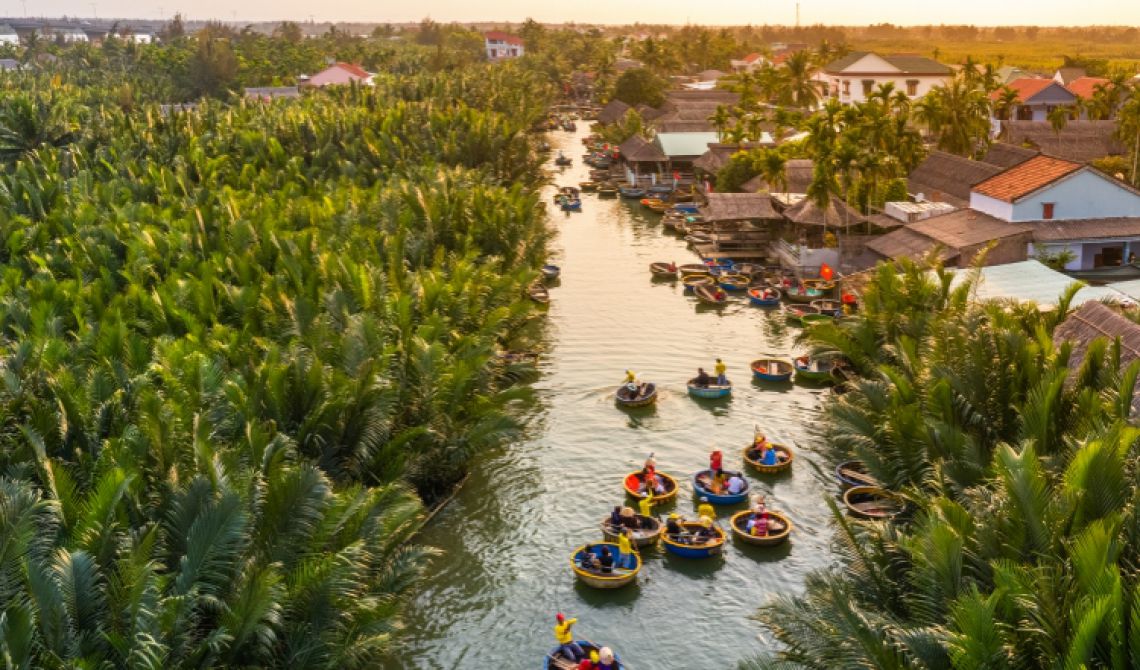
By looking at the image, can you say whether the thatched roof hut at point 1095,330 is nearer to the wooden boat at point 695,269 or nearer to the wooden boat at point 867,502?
the wooden boat at point 867,502

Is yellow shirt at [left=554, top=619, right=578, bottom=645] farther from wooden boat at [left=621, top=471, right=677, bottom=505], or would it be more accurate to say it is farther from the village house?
the village house

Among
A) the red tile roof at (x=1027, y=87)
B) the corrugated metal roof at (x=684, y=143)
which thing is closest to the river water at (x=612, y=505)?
the corrugated metal roof at (x=684, y=143)

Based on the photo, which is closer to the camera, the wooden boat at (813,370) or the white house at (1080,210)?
the wooden boat at (813,370)

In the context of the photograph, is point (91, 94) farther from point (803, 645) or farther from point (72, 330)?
point (803, 645)

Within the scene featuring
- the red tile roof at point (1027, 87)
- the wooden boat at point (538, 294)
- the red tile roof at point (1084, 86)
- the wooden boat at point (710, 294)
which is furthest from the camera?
the red tile roof at point (1084, 86)

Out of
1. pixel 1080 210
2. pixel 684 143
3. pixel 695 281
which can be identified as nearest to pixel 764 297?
pixel 695 281

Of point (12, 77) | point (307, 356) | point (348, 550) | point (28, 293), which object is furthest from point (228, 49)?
point (348, 550)
